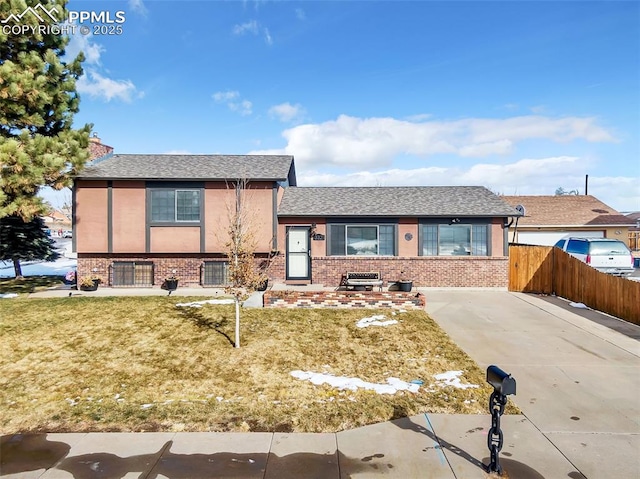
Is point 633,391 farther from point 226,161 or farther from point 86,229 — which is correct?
point 86,229

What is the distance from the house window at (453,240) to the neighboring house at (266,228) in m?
0.04

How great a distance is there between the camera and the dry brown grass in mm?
4887

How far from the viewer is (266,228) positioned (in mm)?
13367

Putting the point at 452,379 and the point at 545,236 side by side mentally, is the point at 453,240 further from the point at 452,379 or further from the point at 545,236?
the point at 545,236

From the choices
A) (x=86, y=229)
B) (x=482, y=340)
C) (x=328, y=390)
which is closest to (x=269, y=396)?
(x=328, y=390)

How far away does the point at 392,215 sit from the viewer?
550 inches

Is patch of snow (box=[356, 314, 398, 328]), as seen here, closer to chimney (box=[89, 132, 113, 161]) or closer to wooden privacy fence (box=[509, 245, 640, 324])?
wooden privacy fence (box=[509, 245, 640, 324])

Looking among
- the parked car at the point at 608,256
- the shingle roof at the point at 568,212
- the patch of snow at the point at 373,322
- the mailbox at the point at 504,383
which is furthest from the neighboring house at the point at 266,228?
the shingle roof at the point at 568,212

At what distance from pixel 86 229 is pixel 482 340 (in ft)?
45.4

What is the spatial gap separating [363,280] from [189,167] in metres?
8.25

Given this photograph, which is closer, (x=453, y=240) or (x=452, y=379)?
(x=452, y=379)

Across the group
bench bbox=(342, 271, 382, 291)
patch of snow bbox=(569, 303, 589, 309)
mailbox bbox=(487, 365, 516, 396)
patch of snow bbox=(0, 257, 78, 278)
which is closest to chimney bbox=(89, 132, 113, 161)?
patch of snow bbox=(0, 257, 78, 278)

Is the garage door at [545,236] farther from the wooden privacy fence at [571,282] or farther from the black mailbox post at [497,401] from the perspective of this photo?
the black mailbox post at [497,401]

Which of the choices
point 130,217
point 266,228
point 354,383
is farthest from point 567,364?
point 130,217
